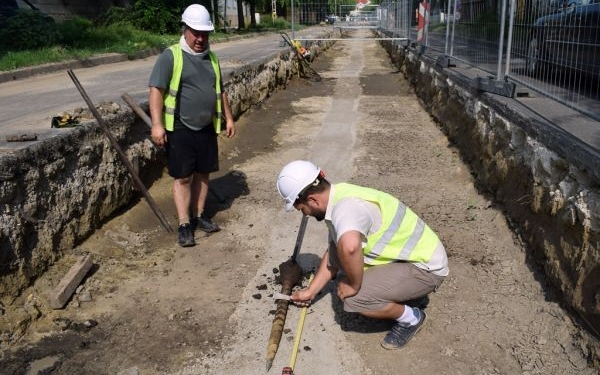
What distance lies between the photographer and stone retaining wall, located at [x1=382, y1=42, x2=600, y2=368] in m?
2.83

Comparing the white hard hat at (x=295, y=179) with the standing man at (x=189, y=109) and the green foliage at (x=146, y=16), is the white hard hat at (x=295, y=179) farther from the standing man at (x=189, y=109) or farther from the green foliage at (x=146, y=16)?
the green foliage at (x=146, y=16)

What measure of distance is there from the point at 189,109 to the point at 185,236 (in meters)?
1.05

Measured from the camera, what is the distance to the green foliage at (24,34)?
12875 mm

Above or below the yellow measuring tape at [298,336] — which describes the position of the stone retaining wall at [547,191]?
above

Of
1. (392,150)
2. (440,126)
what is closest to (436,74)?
(440,126)

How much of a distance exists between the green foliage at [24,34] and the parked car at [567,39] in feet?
39.4

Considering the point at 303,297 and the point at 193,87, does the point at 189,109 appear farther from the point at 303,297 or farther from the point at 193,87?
the point at 303,297

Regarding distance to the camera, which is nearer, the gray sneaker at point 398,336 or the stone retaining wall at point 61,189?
the gray sneaker at point 398,336

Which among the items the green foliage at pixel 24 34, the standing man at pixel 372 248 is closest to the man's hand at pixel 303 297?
the standing man at pixel 372 248

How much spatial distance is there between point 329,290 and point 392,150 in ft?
12.5

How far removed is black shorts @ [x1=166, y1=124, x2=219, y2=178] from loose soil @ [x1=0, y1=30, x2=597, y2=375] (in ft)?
1.97

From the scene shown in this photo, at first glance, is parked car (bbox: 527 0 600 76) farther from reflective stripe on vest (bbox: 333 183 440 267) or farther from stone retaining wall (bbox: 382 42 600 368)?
reflective stripe on vest (bbox: 333 183 440 267)

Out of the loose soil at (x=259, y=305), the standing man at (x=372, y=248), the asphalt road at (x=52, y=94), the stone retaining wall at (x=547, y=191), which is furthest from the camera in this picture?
the asphalt road at (x=52, y=94)

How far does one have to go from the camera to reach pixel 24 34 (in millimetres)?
12898
